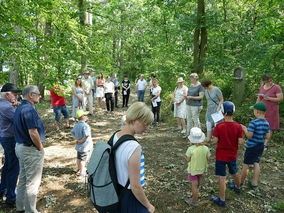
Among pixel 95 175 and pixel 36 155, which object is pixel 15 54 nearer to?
pixel 36 155

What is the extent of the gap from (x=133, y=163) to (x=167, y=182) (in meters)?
3.15

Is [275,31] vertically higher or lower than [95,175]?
higher

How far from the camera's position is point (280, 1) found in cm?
758

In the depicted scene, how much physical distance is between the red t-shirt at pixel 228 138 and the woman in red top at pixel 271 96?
2731mm

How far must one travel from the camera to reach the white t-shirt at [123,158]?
5.86ft

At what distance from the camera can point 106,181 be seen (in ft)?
5.91

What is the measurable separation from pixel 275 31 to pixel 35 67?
842cm

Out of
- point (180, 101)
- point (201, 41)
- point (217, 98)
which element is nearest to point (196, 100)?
point (217, 98)

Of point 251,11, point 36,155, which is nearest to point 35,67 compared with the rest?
point 36,155

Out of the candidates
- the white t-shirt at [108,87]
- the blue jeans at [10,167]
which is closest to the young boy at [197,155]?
the blue jeans at [10,167]

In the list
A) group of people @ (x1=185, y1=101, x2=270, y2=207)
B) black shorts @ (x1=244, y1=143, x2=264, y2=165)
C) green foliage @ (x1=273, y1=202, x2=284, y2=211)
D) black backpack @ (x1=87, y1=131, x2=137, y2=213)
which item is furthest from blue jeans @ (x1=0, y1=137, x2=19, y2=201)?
green foliage @ (x1=273, y1=202, x2=284, y2=211)

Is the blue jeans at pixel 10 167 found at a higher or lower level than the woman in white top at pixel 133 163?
lower

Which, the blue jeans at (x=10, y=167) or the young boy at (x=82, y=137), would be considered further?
the young boy at (x=82, y=137)

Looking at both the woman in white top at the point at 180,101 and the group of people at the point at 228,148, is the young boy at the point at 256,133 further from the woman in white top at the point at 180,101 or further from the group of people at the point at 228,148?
the woman in white top at the point at 180,101
